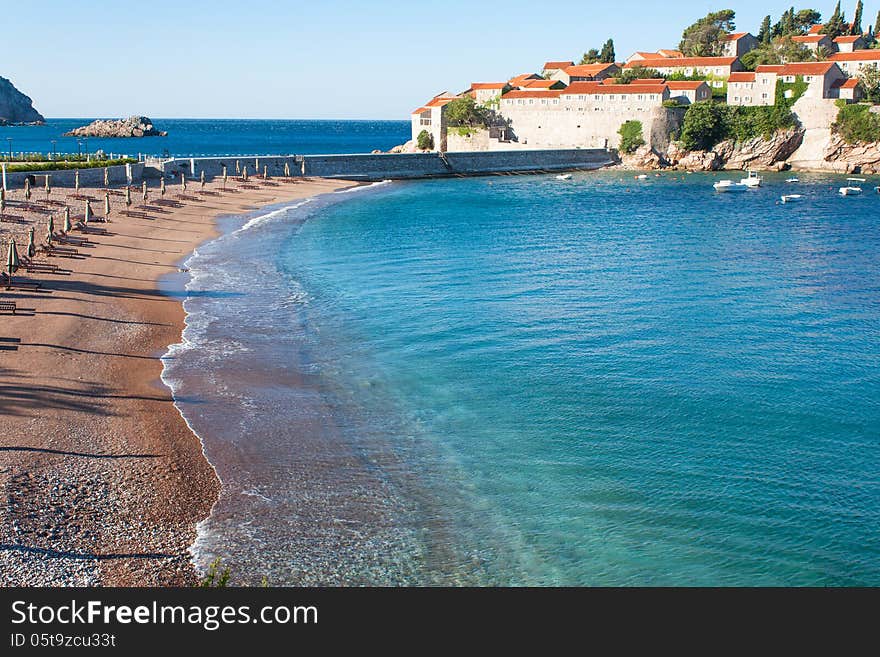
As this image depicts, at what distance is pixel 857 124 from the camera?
10406 cm

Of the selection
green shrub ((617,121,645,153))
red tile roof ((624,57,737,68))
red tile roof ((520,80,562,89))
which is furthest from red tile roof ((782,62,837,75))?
red tile roof ((520,80,562,89))

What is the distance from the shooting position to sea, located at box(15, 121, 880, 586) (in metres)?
15.2

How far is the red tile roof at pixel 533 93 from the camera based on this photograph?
123 m

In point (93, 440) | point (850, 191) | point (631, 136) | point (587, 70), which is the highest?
point (587, 70)

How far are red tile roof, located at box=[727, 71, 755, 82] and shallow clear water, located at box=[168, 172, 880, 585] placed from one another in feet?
254

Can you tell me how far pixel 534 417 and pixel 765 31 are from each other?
5886 inches

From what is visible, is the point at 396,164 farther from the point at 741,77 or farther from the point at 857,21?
the point at 857,21

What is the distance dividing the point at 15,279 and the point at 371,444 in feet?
62.6

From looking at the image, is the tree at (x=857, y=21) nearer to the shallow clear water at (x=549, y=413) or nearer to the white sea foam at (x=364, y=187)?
the white sea foam at (x=364, y=187)

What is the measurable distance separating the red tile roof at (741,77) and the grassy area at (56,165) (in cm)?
8336

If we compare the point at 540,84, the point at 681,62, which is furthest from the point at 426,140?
the point at 681,62

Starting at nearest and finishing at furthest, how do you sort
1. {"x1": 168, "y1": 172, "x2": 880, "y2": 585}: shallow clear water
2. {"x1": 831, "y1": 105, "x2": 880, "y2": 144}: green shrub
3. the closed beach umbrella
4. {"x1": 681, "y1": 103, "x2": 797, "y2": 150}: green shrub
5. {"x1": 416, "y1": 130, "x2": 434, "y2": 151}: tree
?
{"x1": 168, "y1": 172, "x2": 880, "y2": 585}: shallow clear water
the closed beach umbrella
{"x1": 831, "y1": 105, "x2": 880, "y2": 144}: green shrub
{"x1": 681, "y1": 103, "x2": 797, "y2": 150}: green shrub
{"x1": 416, "y1": 130, "x2": 434, "y2": 151}: tree

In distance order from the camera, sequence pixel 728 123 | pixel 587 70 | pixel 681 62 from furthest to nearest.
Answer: pixel 587 70, pixel 681 62, pixel 728 123

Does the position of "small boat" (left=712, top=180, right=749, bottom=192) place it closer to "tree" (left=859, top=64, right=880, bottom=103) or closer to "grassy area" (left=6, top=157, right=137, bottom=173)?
"tree" (left=859, top=64, right=880, bottom=103)
